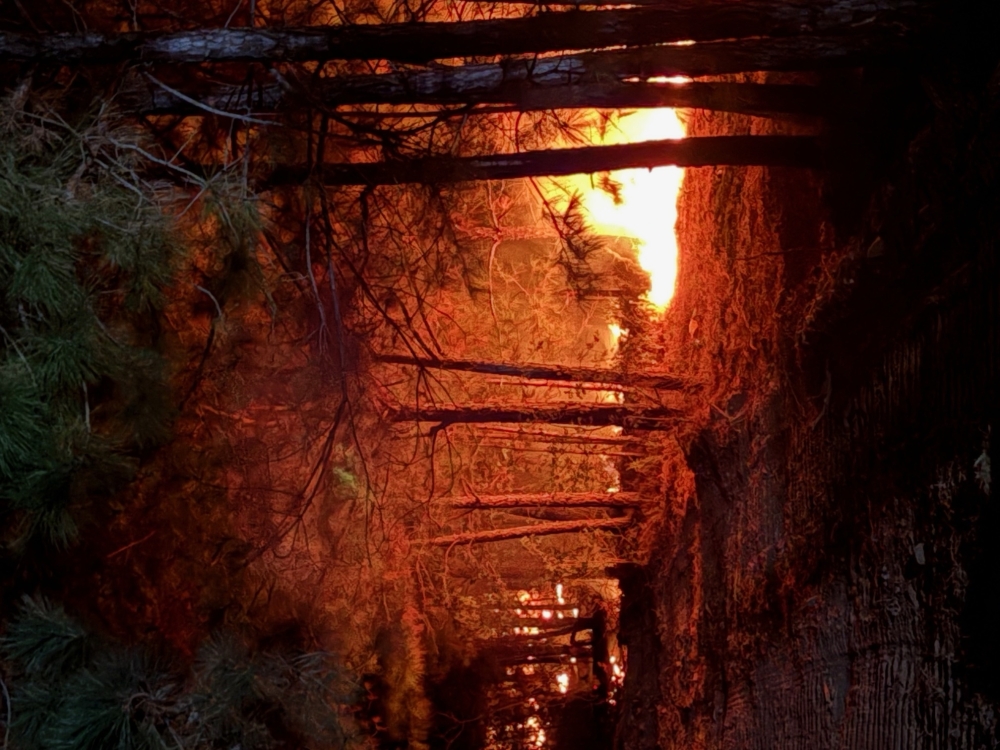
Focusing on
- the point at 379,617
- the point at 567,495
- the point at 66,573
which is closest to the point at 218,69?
the point at 66,573

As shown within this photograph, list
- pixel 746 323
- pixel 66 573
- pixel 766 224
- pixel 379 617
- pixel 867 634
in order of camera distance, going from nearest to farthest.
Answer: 1. pixel 867 634
2. pixel 66 573
3. pixel 766 224
4. pixel 746 323
5. pixel 379 617

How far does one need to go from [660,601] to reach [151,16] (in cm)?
551

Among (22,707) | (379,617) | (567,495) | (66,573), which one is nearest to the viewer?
(22,707)

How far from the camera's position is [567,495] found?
6480 mm

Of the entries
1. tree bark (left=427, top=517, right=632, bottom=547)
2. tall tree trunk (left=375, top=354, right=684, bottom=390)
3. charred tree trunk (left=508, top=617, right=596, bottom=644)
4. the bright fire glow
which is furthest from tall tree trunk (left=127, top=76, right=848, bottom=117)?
charred tree trunk (left=508, top=617, right=596, bottom=644)

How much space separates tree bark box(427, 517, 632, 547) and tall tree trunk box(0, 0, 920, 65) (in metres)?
4.64

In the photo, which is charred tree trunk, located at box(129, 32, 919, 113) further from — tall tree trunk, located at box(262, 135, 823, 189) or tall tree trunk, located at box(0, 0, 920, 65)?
tall tree trunk, located at box(262, 135, 823, 189)

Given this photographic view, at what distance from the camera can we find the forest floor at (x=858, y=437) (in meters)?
2.41

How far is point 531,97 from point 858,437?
1.81m

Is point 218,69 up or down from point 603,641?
up

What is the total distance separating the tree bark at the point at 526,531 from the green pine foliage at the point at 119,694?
10.1ft

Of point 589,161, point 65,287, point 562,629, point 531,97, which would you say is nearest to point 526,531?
point 562,629

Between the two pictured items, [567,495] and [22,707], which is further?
[567,495]

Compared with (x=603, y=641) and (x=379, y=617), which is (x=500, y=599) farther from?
(x=379, y=617)
